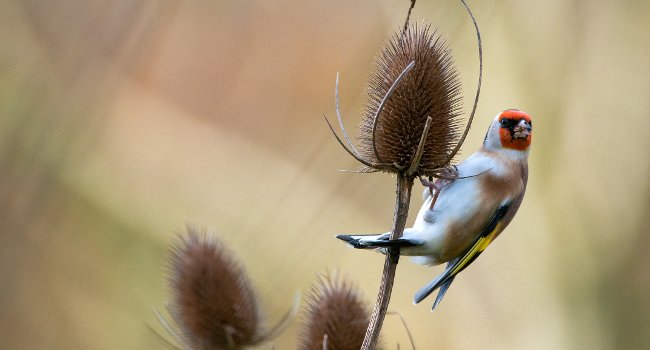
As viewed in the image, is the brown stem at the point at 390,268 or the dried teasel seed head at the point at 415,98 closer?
the brown stem at the point at 390,268

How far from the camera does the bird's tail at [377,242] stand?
9.46ft

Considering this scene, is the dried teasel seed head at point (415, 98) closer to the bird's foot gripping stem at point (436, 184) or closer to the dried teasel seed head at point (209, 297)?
the bird's foot gripping stem at point (436, 184)

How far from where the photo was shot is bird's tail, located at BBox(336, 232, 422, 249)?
2883 mm

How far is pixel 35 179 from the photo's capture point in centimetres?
431

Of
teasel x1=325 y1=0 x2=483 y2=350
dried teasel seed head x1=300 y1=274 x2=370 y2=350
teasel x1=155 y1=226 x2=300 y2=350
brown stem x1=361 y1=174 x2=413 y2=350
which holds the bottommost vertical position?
teasel x1=155 y1=226 x2=300 y2=350

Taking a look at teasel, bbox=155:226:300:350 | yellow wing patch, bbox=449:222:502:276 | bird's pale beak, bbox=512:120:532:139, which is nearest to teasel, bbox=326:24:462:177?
yellow wing patch, bbox=449:222:502:276

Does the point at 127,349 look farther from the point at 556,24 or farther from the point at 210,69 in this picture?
the point at 556,24

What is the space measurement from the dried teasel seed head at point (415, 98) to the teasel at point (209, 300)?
50.9 inches

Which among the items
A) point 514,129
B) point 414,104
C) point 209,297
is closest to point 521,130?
point 514,129

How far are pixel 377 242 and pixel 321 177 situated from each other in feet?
16.9

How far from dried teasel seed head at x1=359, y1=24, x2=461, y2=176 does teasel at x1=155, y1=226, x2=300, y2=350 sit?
1.29 metres

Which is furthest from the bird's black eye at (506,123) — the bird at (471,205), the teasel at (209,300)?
the teasel at (209,300)

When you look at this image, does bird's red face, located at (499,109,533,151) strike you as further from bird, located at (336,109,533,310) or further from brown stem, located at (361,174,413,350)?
brown stem, located at (361,174,413,350)

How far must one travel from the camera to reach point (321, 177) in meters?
8.13
